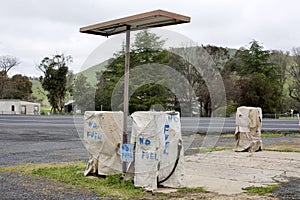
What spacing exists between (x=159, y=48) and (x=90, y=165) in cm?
551

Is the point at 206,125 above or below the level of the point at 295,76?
below

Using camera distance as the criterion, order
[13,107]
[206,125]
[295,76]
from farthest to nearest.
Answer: [295,76] < [13,107] < [206,125]

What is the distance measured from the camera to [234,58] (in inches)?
1903

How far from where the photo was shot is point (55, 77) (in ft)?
155

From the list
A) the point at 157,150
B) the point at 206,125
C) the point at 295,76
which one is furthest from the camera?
the point at 295,76

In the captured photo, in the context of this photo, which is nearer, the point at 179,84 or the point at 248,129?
the point at 248,129

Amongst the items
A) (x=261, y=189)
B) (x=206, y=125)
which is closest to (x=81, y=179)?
(x=261, y=189)

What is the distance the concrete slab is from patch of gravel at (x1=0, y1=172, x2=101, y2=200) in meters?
1.87

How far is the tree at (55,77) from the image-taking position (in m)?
47.2

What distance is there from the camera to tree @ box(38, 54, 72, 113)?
4716 centimetres

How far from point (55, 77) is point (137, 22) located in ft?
138

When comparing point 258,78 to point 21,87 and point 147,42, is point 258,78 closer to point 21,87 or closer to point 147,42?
point 147,42

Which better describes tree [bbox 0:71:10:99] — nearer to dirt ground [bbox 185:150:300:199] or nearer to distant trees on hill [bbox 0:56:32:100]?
distant trees on hill [bbox 0:56:32:100]

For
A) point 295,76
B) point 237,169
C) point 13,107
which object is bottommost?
point 237,169
